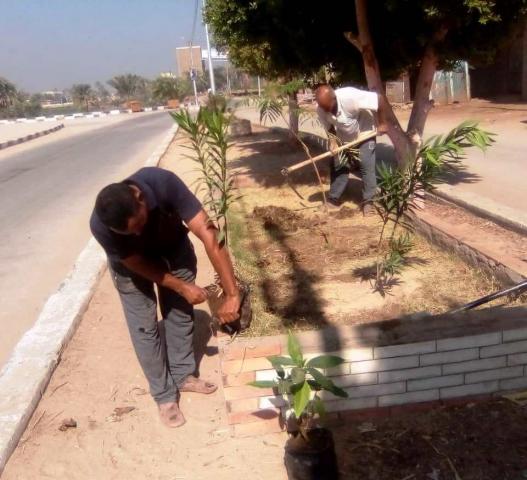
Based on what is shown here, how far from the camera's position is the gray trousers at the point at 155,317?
114 inches

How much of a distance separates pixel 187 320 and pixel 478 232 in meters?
2.49

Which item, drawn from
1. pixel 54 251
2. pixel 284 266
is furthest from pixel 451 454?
pixel 54 251

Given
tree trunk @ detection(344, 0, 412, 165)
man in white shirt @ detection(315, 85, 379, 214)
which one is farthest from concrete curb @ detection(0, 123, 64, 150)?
man in white shirt @ detection(315, 85, 379, 214)

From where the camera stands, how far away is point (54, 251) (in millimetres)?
6383

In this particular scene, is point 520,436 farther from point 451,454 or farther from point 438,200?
point 438,200

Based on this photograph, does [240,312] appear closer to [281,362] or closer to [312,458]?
[281,362]

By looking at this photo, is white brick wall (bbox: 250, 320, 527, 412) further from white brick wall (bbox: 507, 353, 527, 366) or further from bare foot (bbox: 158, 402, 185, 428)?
bare foot (bbox: 158, 402, 185, 428)

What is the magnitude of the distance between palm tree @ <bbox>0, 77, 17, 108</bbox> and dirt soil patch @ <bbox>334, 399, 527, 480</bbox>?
59.7 m

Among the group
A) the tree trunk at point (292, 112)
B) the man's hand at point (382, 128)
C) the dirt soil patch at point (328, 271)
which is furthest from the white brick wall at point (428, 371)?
the tree trunk at point (292, 112)

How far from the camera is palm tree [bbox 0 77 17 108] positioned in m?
56.2

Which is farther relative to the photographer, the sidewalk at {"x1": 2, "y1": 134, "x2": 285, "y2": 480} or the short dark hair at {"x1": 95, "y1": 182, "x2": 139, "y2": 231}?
the sidewalk at {"x1": 2, "y1": 134, "x2": 285, "y2": 480}

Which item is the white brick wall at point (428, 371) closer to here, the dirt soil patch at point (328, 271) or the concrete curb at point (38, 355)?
the dirt soil patch at point (328, 271)

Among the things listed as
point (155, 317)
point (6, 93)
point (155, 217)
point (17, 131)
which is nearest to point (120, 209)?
point (155, 217)

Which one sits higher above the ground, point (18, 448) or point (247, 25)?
point (247, 25)
